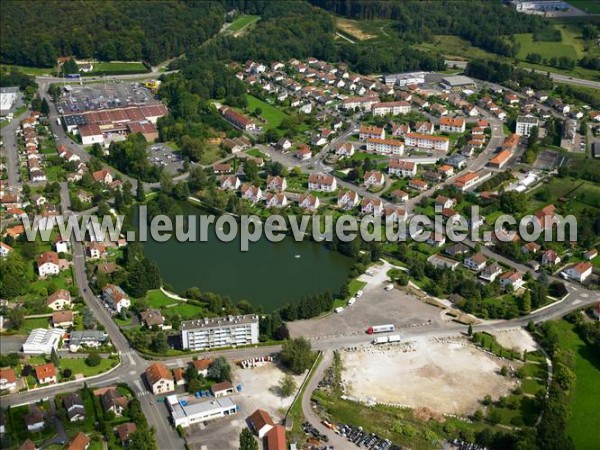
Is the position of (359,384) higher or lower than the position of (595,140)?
lower

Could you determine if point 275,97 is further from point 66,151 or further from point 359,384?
point 359,384

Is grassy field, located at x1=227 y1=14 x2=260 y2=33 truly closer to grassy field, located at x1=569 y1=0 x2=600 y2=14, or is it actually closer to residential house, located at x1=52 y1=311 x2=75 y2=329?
grassy field, located at x1=569 y1=0 x2=600 y2=14

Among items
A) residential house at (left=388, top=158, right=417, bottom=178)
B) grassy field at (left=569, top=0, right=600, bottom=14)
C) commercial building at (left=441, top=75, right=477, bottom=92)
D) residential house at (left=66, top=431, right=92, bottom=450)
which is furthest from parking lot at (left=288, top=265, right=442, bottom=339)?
grassy field at (left=569, top=0, right=600, bottom=14)

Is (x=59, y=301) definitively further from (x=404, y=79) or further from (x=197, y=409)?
(x=404, y=79)

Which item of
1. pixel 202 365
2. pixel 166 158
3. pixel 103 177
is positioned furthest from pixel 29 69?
pixel 202 365

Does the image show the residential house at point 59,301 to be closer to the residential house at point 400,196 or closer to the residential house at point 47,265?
the residential house at point 47,265

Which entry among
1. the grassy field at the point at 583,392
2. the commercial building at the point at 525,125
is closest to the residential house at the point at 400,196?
the grassy field at the point at 583,392

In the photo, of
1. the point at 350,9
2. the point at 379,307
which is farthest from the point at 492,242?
the point at 350,9
